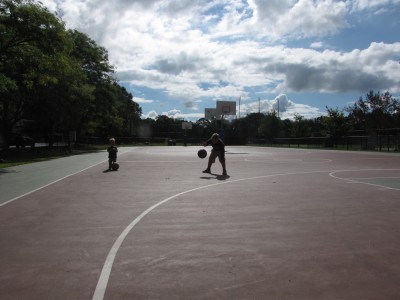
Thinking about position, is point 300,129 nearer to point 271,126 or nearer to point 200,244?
point 271,126

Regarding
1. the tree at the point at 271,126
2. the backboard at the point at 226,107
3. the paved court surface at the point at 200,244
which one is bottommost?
the paved court surface at the point at 200,244

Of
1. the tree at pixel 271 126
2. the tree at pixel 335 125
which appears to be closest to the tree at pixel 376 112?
the tree at pixel 335 125

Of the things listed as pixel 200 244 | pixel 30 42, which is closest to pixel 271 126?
pixel 30 42

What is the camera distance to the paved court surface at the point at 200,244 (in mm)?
4707

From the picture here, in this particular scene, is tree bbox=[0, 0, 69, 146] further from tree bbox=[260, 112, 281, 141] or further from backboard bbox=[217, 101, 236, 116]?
tree bbox=[260, 112, 281, 141]

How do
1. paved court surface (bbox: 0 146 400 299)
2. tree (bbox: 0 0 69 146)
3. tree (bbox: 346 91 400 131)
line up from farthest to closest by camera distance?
tree (bbox: 346 91 400 131)
tree (bbox: 0 0 69 146)
paved court surface (bbox: 0 146 400 299)

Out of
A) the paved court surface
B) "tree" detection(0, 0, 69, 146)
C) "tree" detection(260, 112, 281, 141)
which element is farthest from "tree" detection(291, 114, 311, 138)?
the paved court surface

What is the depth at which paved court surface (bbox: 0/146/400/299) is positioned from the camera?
4707mm

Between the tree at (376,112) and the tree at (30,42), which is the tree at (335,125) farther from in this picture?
the tree at (30,42)

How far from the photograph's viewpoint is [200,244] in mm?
6453

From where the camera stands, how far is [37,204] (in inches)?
402

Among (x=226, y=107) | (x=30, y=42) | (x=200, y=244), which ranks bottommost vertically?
(x=200, y=244)

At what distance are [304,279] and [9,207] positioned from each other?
7.26m

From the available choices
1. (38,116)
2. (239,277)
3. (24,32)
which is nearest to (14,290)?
(239,277)
